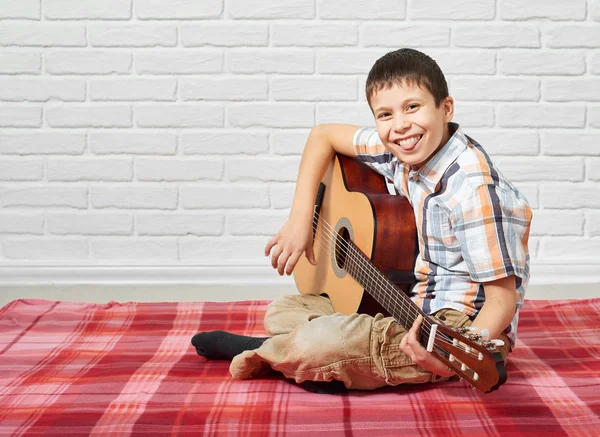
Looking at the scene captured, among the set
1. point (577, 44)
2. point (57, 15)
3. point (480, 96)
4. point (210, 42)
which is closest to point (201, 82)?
point (210, 42)

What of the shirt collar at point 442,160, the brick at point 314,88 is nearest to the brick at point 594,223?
the brick at point 314,88

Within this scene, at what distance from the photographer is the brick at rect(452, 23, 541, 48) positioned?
2.71 meters

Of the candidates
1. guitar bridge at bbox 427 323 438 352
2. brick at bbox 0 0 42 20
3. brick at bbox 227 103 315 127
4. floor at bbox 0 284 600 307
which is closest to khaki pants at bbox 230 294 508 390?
guitar bridge at bbox 427 323 438 352

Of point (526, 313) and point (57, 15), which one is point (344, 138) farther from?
point (57, 15)

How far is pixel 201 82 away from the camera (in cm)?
275

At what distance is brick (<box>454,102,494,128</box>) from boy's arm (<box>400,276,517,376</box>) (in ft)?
4.25

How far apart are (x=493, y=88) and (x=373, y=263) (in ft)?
4.21

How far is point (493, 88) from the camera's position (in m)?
2.74

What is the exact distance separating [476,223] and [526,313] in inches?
33.9

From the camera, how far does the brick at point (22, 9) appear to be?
8.98 feet

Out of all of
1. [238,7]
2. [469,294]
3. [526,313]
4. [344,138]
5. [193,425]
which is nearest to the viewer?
[193,425]

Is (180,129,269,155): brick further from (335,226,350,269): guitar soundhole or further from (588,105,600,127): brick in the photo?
(588,105,600,127): brick

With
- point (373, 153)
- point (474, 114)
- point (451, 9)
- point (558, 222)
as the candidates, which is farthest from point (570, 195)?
point (373, 153)

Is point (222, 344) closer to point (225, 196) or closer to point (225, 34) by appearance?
point (225, 196)
